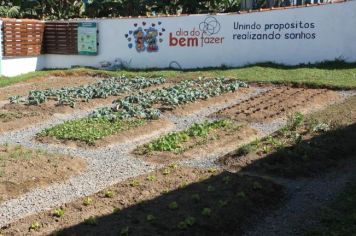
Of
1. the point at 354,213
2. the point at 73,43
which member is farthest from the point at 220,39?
the point at 354,213

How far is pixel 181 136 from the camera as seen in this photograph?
10.8 m

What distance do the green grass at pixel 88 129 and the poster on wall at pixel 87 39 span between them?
11.2m

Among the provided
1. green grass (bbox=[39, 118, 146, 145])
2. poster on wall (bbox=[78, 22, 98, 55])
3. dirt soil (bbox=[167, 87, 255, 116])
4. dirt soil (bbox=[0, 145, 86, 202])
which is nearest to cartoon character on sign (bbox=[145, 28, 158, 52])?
poster on wall (bbox=[78, 22, 98, 55])

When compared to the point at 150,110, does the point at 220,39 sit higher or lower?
higher

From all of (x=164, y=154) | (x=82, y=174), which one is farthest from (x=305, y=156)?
(x=82, y=174)

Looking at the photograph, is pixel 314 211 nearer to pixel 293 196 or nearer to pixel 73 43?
pixel 293 196

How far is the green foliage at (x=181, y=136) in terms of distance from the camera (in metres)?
10.2

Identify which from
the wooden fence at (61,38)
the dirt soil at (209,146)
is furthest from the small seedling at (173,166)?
the wooden fence at (61,38)

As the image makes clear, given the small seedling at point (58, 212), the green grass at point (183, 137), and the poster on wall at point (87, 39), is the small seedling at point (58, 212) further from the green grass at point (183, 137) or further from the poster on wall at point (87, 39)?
the poster on wall at point (87, 39)

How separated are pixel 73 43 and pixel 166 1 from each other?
8.31 meters

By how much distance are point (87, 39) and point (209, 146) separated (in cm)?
1454

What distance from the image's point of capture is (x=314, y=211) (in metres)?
7.02

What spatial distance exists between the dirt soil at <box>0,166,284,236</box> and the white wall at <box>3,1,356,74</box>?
1230 cm

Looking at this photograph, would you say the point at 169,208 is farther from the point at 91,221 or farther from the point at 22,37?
the point at 22,37
